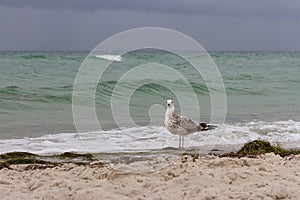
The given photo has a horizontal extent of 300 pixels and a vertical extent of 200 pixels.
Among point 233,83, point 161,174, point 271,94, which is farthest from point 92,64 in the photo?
point 161,174

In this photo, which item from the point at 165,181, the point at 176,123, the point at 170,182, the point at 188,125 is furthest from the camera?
the point at 188,125

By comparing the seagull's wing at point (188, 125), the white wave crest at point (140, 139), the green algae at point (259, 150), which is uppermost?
the seagull's wing at point (188, 125)

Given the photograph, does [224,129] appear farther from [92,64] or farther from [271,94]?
[92,64]

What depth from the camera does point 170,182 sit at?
4.89 meters

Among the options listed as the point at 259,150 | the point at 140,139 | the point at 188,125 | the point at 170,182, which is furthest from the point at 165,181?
the point at 140,139

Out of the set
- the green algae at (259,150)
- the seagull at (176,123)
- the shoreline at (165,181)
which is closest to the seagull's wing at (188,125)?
the seagull at (176,123)

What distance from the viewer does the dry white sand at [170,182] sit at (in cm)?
452

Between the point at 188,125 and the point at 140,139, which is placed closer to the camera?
the point at 188,125

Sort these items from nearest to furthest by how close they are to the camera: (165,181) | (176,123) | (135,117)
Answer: (165,181) < (176,123) < (135,117)

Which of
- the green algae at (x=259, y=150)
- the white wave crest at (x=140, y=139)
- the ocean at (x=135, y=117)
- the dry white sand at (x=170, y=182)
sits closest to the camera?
the dry white sand at (x=170, y=182)

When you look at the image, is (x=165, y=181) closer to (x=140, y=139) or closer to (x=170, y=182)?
Result: (x=170, y=182)

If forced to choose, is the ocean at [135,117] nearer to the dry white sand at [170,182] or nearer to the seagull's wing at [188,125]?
the seagull's wing at [188,125]

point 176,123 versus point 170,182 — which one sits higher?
point 176,123

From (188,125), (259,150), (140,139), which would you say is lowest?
(140,139)
